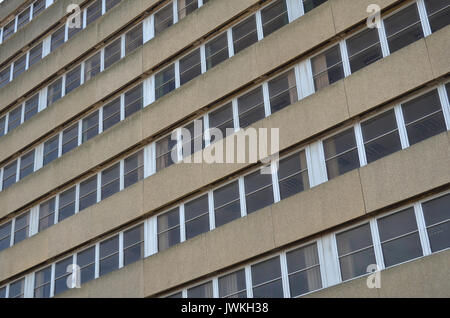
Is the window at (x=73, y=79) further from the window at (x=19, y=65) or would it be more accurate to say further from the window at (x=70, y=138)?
the window at (x=19, y=65)

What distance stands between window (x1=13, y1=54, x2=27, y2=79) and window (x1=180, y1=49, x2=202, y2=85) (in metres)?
11.3

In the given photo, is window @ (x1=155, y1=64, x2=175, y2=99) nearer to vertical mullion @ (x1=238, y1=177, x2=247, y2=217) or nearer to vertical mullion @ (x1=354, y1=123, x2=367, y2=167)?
→ vertical mullion @ (x1=238, y1=177, x2=247, y2=217)

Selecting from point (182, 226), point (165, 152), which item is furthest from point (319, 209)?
point (165, 152)

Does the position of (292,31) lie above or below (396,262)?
above

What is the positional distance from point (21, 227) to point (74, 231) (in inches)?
Result: 160

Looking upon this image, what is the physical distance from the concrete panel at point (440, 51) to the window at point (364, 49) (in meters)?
1.78

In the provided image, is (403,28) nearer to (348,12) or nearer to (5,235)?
(348,12)

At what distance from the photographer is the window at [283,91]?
Result: 22.9 meters

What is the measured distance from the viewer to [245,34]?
83.3 feet

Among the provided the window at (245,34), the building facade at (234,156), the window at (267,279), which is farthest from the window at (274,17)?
the window at (267,279)

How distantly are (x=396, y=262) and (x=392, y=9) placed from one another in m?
7.41

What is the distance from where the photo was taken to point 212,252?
22.2 metres
